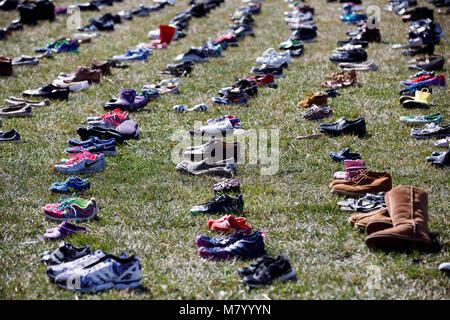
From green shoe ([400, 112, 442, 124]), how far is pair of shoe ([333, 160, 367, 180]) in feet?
6.38

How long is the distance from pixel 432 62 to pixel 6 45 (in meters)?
9.72

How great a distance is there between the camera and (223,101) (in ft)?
29.4

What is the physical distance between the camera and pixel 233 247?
457cm

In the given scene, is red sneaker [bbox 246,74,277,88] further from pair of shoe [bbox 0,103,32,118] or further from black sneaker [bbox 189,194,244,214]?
black sneaker [bbox 189,194,244,214]

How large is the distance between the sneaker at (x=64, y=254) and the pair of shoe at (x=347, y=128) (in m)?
3.97

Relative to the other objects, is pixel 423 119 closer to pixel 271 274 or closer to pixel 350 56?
pixel 350 56

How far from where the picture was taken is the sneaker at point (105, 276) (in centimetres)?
405

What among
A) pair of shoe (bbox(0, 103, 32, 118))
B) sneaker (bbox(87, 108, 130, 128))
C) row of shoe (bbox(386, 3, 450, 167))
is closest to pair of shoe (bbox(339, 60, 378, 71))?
row of shoe (bbox(386, 3, 450, 167))

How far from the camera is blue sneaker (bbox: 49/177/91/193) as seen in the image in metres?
5.90

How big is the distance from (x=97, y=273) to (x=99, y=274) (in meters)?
0.02

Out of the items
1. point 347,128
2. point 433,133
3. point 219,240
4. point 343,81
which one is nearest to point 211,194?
point 219,240

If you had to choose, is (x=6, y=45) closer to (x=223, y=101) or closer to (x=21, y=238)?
(x=223, y=101)
